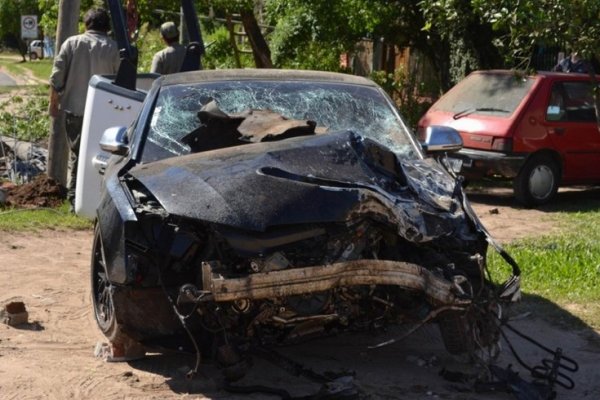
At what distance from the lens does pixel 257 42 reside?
20.7 m

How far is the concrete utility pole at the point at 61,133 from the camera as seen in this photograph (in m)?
12.5

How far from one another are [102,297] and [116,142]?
3.26ft

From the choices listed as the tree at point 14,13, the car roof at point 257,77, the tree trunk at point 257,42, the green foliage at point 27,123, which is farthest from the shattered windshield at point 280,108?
the tree at point 14,13

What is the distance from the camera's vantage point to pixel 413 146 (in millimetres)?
7254

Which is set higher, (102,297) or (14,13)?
(102,297)

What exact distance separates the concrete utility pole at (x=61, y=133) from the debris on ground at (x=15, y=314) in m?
5.24

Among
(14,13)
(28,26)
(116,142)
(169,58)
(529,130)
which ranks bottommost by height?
(14,13)

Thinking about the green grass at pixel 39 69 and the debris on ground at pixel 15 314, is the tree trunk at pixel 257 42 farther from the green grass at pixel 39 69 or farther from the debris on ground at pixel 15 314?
the green grass at pixel 39 69

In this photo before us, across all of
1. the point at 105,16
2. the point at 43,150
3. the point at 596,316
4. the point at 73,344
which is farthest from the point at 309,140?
the point at 43,150

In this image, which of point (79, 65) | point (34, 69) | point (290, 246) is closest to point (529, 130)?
point (79, 65)

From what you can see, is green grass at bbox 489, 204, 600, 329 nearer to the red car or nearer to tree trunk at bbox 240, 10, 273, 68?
the red car

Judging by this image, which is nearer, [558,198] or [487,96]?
[487,96]

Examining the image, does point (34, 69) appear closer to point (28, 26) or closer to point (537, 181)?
point (28, 26)

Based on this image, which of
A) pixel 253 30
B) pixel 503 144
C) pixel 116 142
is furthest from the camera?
pixel 253 30
